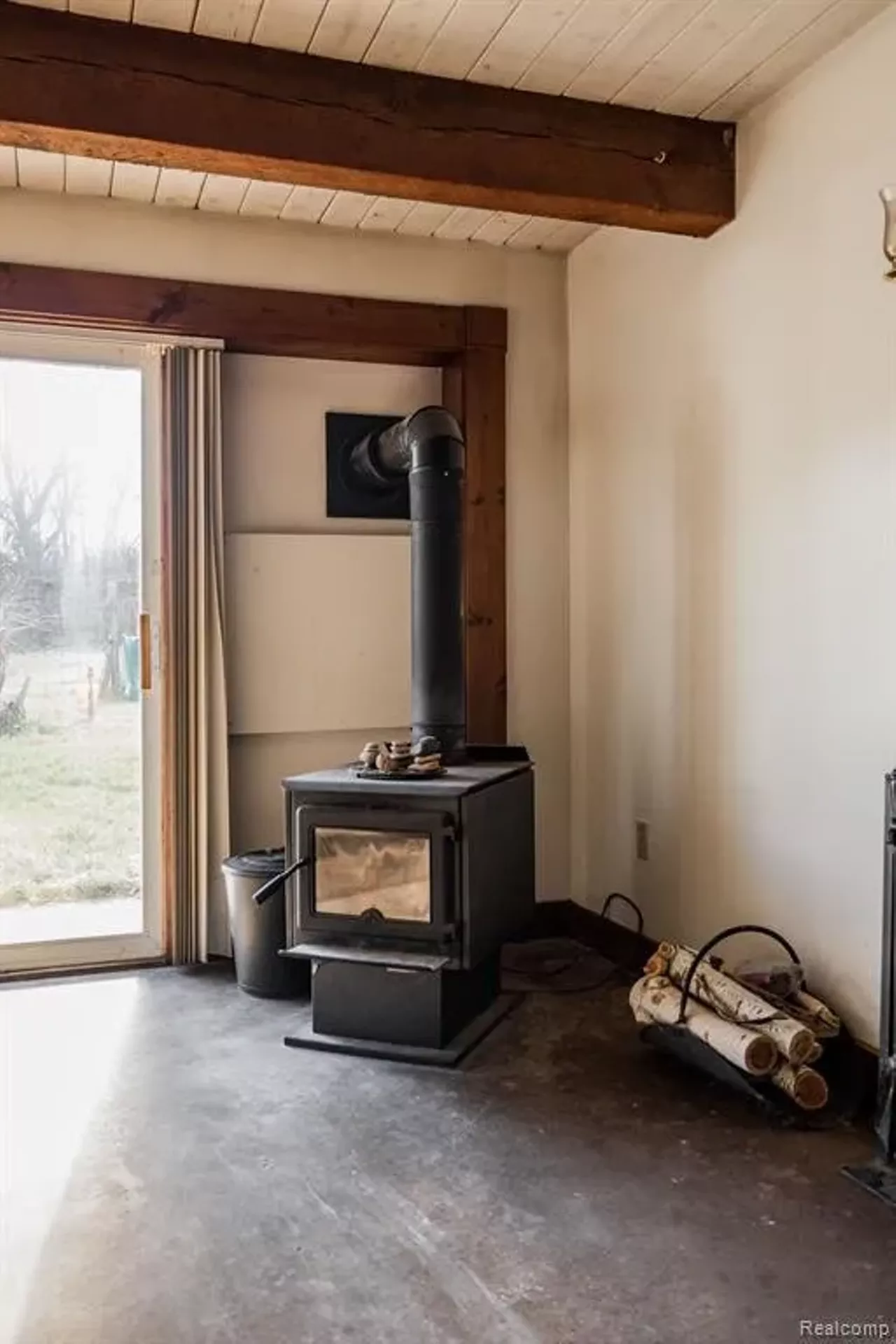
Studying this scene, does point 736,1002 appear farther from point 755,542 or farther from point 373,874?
point 755,542

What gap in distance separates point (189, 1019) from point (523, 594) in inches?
71.3

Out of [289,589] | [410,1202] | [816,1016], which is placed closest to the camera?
[410,1202]

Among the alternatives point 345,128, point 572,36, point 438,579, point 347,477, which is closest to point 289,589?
point 347,477

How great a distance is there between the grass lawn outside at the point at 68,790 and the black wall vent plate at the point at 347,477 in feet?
3.18

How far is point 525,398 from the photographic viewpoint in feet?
13.2

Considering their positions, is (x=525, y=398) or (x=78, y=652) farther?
(x=525, y=398)

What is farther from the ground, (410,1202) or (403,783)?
(403,783)

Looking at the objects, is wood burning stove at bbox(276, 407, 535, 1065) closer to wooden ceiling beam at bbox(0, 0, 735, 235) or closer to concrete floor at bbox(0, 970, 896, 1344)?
concrete floor at bbox(0, 970, 896, 1344)

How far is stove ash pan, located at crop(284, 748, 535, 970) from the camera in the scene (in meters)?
2.91

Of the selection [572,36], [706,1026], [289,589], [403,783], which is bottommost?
[706,1026]

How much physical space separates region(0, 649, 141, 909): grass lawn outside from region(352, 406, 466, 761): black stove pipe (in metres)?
1.03

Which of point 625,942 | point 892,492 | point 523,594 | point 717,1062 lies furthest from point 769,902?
point 523,594

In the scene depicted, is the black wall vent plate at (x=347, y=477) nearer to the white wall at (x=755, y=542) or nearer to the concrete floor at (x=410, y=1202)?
the white wall at (x=755, y=542)

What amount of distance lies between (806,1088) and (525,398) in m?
2.48
